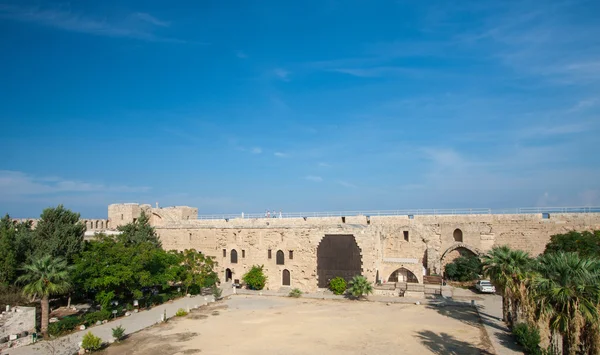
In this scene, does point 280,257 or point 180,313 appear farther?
point 280,257

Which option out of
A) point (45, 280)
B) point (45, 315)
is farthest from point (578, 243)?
point (45, 315)

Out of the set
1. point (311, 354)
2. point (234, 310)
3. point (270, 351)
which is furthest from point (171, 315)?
point (311, 354)

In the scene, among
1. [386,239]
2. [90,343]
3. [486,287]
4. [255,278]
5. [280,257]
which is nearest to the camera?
[90,343]

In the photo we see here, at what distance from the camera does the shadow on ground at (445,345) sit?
16422mm

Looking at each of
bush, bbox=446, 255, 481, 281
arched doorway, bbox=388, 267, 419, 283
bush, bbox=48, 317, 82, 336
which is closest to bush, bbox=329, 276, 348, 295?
arched doorway, bbox=388, 267, 419, 283

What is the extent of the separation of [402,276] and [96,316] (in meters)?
20.6

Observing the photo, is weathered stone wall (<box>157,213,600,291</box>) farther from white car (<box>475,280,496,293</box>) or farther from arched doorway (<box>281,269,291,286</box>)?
white car (<box>475,280,496,293</box>)

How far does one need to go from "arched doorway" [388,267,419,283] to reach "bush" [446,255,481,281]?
3.17 meters

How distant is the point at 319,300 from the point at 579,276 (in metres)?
18.0

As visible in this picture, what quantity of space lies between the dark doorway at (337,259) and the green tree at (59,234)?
16550 millimetres

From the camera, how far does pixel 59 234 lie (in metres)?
25.9

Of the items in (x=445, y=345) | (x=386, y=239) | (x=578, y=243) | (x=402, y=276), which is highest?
(x=386, y=239)

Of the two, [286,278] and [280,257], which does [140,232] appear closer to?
[280,257]

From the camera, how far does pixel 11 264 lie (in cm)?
2328
